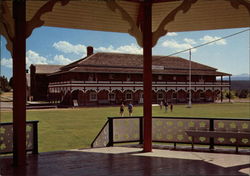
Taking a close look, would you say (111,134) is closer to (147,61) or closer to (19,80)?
(147,61)

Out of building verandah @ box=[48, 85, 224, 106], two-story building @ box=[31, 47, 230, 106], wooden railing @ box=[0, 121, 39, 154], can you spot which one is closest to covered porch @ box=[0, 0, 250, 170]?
wooden railing @ box=[0, 121, 39, 154]

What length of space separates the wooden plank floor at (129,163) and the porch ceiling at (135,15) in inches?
143

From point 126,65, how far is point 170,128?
4062 cm

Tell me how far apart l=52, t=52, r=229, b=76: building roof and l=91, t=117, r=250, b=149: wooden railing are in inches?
1356

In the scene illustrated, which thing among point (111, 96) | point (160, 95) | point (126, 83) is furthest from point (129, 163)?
point (160, 95)

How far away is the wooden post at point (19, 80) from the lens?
19.2 ft

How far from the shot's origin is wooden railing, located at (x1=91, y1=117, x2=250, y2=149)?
307 inches

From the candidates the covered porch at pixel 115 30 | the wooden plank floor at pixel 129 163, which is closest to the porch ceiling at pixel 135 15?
the covered porch at pixel 115 30

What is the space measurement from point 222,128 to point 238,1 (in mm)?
3616

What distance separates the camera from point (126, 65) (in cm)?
4847

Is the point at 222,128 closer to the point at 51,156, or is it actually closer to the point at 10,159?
the point at 51,156

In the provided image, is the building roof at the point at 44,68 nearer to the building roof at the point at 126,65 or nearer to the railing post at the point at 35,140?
the building roof at the point at 126,65

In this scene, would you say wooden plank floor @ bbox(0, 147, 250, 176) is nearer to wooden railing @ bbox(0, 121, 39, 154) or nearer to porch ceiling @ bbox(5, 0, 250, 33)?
wooden railing @ bbox(0, 121, 39, 154)

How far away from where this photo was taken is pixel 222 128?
307 inches
